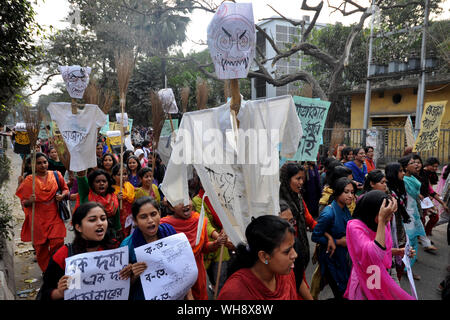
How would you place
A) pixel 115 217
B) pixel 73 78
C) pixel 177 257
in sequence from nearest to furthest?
1. pixel 177 257
2. pixel 115 217
3. pixel 73 78

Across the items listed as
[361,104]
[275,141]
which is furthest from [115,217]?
[361,104]

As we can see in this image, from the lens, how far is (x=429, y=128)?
606cm

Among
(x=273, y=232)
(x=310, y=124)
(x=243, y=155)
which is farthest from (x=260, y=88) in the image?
(x=273, y=232)

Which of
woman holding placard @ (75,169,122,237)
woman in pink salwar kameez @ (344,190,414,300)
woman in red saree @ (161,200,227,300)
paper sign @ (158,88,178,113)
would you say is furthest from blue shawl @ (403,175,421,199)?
paper sign @ (158,88,178,113)

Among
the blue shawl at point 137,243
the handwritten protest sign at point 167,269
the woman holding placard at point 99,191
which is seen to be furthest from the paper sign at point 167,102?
the handwritten protest sign at point 167,269

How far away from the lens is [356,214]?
238cm

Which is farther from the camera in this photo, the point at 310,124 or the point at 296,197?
the point at 310,124

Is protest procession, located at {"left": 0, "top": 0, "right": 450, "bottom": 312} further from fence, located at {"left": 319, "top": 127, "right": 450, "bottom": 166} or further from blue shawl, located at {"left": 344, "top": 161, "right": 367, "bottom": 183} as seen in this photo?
fence, located at {"left": 319, "top": 127, "right": 450, "bottom": 166}

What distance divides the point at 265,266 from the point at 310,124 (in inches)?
A: 93.9

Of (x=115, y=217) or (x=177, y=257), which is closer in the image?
(x=177, y=257)

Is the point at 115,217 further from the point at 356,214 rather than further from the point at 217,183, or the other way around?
the point at 356,214

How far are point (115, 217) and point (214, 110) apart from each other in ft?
6.74

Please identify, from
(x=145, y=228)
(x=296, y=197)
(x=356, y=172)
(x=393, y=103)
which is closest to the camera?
(x=145, y=228)

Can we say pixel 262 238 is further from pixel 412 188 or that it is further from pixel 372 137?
pixel 372 137
